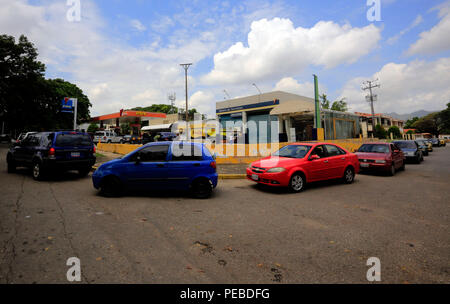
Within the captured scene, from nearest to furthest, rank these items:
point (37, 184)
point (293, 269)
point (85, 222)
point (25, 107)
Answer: point (293, 269)
point (85, 222)
point (37, 184)
point (25, 107)

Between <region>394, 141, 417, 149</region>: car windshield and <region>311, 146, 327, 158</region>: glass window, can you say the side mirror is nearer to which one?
<region>311, 146, 327, 158</region>: glass window

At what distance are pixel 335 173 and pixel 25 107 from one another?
128ft

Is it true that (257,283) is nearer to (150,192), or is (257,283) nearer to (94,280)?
(94,280)

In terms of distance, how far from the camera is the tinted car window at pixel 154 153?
20.1ft

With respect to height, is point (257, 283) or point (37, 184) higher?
point (37, 184)

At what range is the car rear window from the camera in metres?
8.02

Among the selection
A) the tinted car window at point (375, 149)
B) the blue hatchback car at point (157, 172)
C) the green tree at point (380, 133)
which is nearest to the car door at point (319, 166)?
the blue hatchback car at point (157, 172)

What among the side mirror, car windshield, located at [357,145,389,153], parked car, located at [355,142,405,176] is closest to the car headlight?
the side mirror

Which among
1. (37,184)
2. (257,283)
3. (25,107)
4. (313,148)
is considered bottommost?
(257,283)

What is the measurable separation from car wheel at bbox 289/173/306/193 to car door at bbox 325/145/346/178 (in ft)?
4.78

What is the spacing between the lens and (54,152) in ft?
25.5

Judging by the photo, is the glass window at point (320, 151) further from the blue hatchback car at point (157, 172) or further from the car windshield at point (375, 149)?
the car windshield at point (375, 149)
